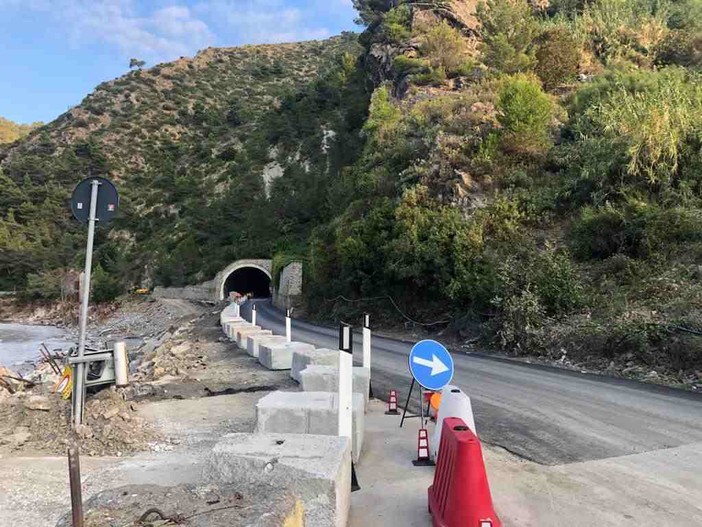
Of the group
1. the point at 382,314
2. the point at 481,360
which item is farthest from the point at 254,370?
the point at 382,314

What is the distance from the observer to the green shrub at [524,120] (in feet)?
80.8

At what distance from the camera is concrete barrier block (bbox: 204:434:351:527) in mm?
3523

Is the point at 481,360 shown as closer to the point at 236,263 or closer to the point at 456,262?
the point at 456,262

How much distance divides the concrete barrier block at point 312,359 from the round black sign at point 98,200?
404 centimetres

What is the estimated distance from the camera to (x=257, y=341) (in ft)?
48.2

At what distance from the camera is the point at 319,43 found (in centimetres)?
13988

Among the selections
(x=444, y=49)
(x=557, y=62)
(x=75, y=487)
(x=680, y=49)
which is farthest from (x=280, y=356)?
(x=444, y=49)

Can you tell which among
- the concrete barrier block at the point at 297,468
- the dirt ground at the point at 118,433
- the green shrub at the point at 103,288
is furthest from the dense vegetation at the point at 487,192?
the concrete barrier block at the point at 297,468

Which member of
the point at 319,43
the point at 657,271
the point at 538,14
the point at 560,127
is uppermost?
the point at 319,43

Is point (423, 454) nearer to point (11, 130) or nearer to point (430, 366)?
point (430, 366)

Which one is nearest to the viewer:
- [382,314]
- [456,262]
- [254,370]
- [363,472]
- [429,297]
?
[363,472]

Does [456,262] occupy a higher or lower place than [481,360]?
higher

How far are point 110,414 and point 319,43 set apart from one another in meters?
146

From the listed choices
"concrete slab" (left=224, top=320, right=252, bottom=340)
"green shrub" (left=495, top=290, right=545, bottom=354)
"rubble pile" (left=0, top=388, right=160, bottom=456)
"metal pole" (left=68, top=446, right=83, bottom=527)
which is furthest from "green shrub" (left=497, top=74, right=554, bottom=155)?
"metal pole" (left=68, top=446, right=83, bottom=527)
